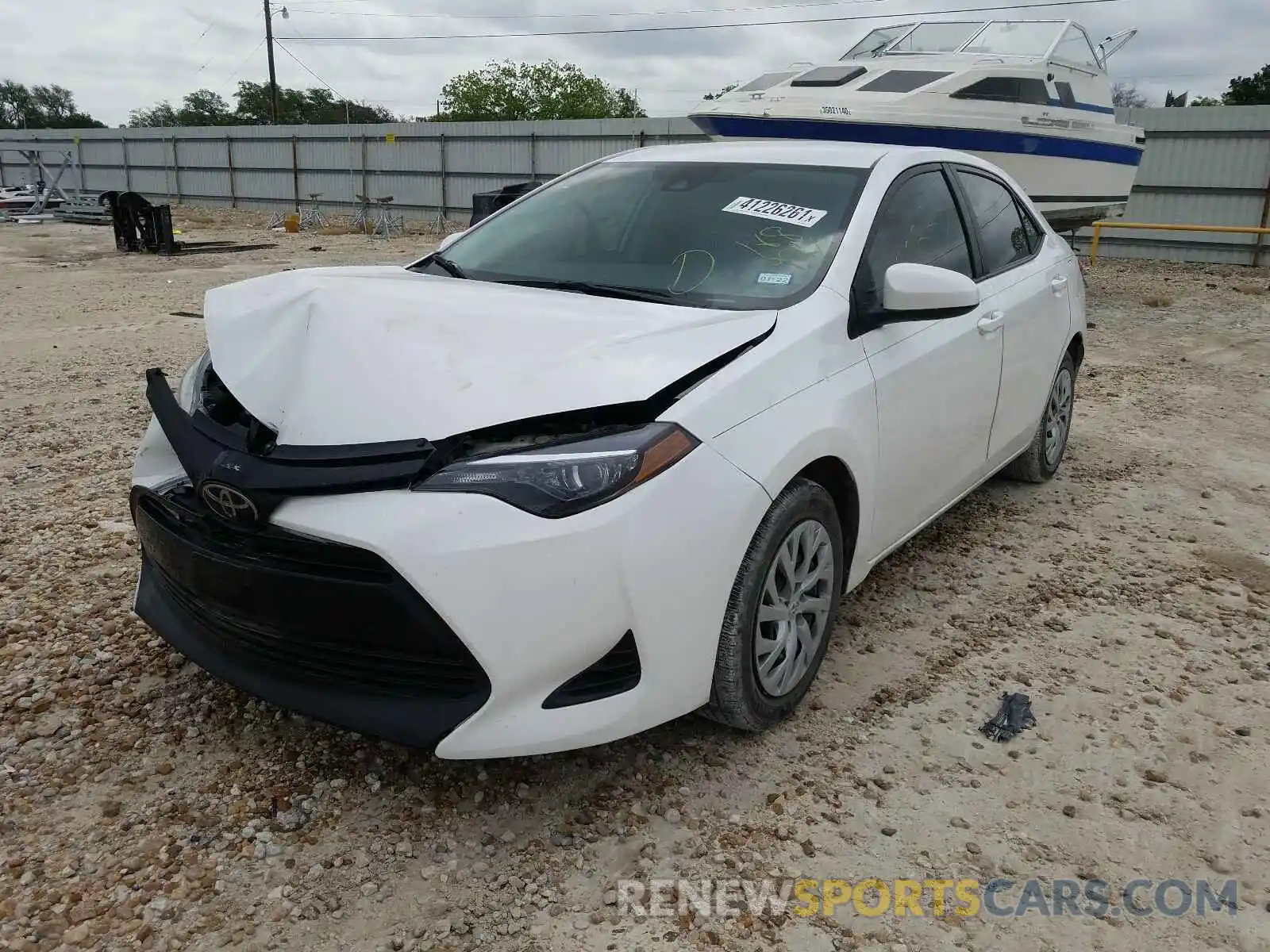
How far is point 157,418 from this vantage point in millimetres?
2605

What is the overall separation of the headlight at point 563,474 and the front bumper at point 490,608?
0.08 feet

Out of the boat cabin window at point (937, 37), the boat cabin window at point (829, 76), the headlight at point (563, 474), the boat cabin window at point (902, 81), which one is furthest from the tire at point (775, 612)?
the boat cabin window at point (937, 37)

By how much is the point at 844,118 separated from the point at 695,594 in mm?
9475

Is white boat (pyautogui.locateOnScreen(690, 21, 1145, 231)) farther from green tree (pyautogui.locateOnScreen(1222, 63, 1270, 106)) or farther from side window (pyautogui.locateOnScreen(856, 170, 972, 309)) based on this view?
green tree (pyautogui.locateOnScreen(1222, 63, 1270, 106))

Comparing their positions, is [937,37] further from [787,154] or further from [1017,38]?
[787,154]

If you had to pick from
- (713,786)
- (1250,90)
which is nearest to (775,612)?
(713,786)

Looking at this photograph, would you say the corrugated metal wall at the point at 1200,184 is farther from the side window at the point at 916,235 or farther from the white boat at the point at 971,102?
the side window at the point at 916,235

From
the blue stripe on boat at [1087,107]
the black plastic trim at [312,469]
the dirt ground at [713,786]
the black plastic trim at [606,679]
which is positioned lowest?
the dirt ground at [713,786]

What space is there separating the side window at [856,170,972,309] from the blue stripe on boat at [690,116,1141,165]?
23.1 feet

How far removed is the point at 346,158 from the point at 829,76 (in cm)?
1926

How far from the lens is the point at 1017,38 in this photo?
1149cm

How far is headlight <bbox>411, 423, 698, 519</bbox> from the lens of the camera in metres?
2.08

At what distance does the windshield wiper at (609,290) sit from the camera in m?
2.91

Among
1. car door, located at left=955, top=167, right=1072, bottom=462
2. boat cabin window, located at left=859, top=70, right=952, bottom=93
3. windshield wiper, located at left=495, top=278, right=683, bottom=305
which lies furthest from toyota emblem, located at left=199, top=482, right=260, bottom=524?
boat cabin window, located at left=859, top=70, right=952, bottom=93
